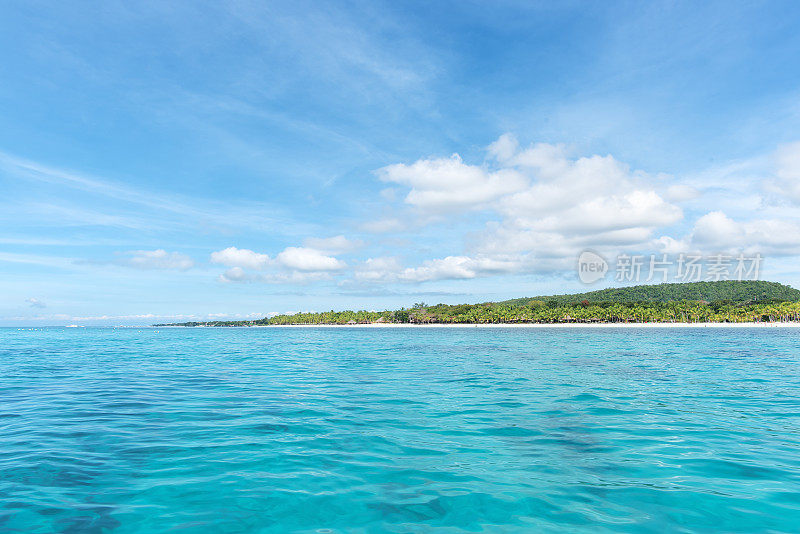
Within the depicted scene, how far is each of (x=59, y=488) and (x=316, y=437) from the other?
6259 mm

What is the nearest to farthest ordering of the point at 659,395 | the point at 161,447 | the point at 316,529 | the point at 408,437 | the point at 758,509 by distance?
the point at 316,529 < the point at 758,509 < the point at 161,447 < the point at 408,437 < the point at 659,395

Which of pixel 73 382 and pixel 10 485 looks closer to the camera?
pixel 10 485

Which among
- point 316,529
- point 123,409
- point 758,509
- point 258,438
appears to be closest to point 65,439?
point 123,409

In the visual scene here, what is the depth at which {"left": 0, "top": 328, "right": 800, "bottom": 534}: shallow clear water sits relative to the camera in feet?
26.4

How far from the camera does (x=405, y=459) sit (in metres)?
11.1

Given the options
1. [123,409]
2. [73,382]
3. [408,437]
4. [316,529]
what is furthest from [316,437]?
[73,382]

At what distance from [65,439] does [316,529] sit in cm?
1034

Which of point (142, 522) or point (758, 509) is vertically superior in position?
point (758, 509)

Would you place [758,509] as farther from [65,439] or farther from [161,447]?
[65,439]

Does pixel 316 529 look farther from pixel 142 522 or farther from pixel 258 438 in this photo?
pixel 258 438

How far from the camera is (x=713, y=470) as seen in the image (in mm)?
10266

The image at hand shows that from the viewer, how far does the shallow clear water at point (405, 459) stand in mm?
8055

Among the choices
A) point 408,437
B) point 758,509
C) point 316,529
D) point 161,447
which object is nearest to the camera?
point 316,529

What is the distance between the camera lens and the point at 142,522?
26.1 feet
